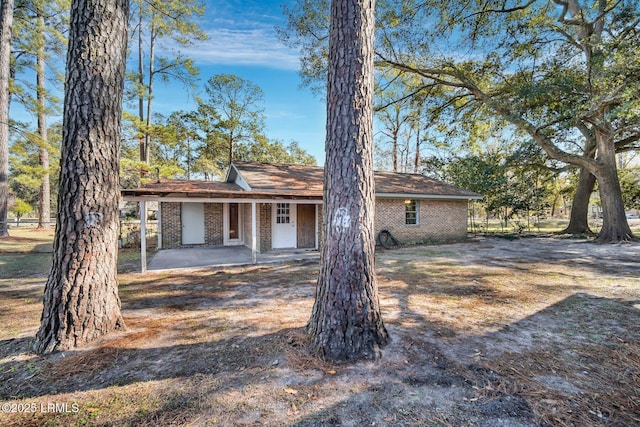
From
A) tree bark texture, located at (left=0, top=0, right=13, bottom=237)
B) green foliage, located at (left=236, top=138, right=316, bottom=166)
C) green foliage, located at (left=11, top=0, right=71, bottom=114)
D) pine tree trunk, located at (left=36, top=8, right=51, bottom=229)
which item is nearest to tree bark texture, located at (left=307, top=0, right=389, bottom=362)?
pine tree trunk, located at (left=36, top=8, right=51, bottom=229)

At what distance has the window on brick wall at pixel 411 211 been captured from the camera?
13336 millimetres

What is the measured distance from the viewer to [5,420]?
209 cm

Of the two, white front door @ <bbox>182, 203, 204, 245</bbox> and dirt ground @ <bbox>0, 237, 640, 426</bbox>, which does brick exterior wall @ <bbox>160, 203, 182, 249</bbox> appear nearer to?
white front door @ <bbox>182, 203, 204, 245</bbox>

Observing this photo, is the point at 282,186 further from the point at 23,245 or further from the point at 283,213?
the point at 23,245

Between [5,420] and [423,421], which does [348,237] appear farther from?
[5,420]

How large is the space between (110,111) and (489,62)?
1406cm

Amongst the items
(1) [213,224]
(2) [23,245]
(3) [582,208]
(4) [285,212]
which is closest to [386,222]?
(4) [285,212]

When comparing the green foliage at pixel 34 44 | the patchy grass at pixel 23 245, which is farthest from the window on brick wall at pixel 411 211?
the green foliage at pixel 34 44

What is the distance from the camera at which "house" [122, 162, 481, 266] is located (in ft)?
34.5

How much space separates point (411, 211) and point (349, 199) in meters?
11.3

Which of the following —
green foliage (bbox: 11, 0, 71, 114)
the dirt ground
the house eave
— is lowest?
the dirt ground

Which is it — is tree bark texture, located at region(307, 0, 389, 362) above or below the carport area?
above

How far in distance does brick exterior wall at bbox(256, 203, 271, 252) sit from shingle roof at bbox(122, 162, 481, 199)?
1047 millimetres

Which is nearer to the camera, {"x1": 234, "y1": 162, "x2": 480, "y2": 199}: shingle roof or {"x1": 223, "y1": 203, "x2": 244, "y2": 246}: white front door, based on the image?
{"x1": 234, "y1": 162, "x2": 480, "y2": 199}: shingle roof
